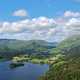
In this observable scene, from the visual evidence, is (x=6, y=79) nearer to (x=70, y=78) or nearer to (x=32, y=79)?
(x=32, y=79)

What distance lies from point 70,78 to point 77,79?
7.65 feet

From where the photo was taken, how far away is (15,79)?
106 meters

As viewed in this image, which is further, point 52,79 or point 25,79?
point 25,79

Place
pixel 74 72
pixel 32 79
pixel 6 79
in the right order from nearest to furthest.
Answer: pixel 74 72
pixel 32 79
pixel 6 79

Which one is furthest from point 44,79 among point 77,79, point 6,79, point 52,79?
point 6,79

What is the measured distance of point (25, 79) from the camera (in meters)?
104

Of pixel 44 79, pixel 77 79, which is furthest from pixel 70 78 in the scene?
pixel 44 79

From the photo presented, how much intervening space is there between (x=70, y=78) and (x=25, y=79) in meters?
35.9

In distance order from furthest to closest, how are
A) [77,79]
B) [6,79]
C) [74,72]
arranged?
[6,79]
[74,72]
[77,79]

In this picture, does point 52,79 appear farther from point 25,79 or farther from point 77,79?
point 25,79

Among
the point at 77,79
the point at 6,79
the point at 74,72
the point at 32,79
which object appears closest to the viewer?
the point at 77,79

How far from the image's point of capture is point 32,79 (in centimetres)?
10331

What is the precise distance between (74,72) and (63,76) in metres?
3.86

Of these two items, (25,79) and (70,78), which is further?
(25,79)
